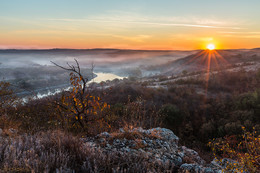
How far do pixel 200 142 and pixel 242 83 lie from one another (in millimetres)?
10596

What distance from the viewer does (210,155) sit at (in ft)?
21.5

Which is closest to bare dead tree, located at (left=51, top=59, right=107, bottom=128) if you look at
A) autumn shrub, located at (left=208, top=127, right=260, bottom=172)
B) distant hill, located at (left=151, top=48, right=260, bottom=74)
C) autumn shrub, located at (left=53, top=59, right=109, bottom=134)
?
autumn shrub, located at (left=53, top=59, right=109, bottom=134)

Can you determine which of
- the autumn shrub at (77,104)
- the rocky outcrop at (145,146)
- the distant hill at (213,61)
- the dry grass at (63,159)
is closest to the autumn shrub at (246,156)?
the rocky outcrop at (145,146)

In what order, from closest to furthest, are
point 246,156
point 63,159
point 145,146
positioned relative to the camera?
point 63,159 < point 246,156 < point 145,146

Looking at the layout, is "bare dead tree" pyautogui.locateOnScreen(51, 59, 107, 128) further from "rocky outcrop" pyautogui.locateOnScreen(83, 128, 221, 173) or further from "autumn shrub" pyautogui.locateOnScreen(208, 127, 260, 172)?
"autumn shrub" pyautogui.locateOnScreen(208, 127, 260, 172)

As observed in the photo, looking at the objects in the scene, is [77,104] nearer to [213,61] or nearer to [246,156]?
[246,156]

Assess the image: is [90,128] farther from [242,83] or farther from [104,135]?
[242,83]

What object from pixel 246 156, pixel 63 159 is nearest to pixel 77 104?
pixel 63 159

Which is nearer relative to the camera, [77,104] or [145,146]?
[145,146]

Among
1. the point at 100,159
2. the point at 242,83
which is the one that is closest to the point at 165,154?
the point at 100,159

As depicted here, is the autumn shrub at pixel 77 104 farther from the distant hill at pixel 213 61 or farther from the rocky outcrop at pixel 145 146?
the distant hill at pixel 213 61

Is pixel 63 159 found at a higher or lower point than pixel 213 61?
lower

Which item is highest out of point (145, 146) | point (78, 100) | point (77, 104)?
point (78, 100)

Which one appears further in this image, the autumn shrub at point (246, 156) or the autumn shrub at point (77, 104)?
the autumn shrub at point (77, 104)
